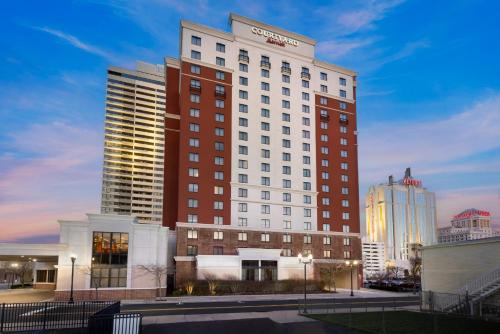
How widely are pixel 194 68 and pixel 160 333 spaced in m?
55.4

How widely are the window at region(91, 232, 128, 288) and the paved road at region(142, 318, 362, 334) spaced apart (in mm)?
23116

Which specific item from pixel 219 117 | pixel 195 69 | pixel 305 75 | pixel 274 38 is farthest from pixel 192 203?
pixel 274 38

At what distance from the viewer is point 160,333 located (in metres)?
26.2

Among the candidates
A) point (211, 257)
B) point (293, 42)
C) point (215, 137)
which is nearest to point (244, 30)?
point (293, 42)

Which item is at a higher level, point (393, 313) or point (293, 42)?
point (293, 42)

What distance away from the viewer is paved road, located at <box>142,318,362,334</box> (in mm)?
26658

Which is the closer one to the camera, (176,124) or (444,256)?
(444,256)

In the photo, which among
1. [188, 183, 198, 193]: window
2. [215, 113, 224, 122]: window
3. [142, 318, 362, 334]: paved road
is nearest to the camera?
[142, 318, 362, 334]: paved road

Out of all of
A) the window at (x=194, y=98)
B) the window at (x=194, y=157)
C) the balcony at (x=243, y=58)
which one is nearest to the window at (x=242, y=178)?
the window at (x=194, y=157)

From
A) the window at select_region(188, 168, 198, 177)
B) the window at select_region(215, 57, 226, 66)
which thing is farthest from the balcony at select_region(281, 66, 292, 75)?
the window at select_region(188, 168, 198, 177)

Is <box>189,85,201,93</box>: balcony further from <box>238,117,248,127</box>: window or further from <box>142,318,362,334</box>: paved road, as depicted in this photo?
<box>142,318,362,334</box>: paved road

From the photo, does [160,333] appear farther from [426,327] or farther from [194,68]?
[194,68]

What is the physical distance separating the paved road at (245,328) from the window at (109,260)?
75.8 feet

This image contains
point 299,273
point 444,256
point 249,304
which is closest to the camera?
point 444,256
